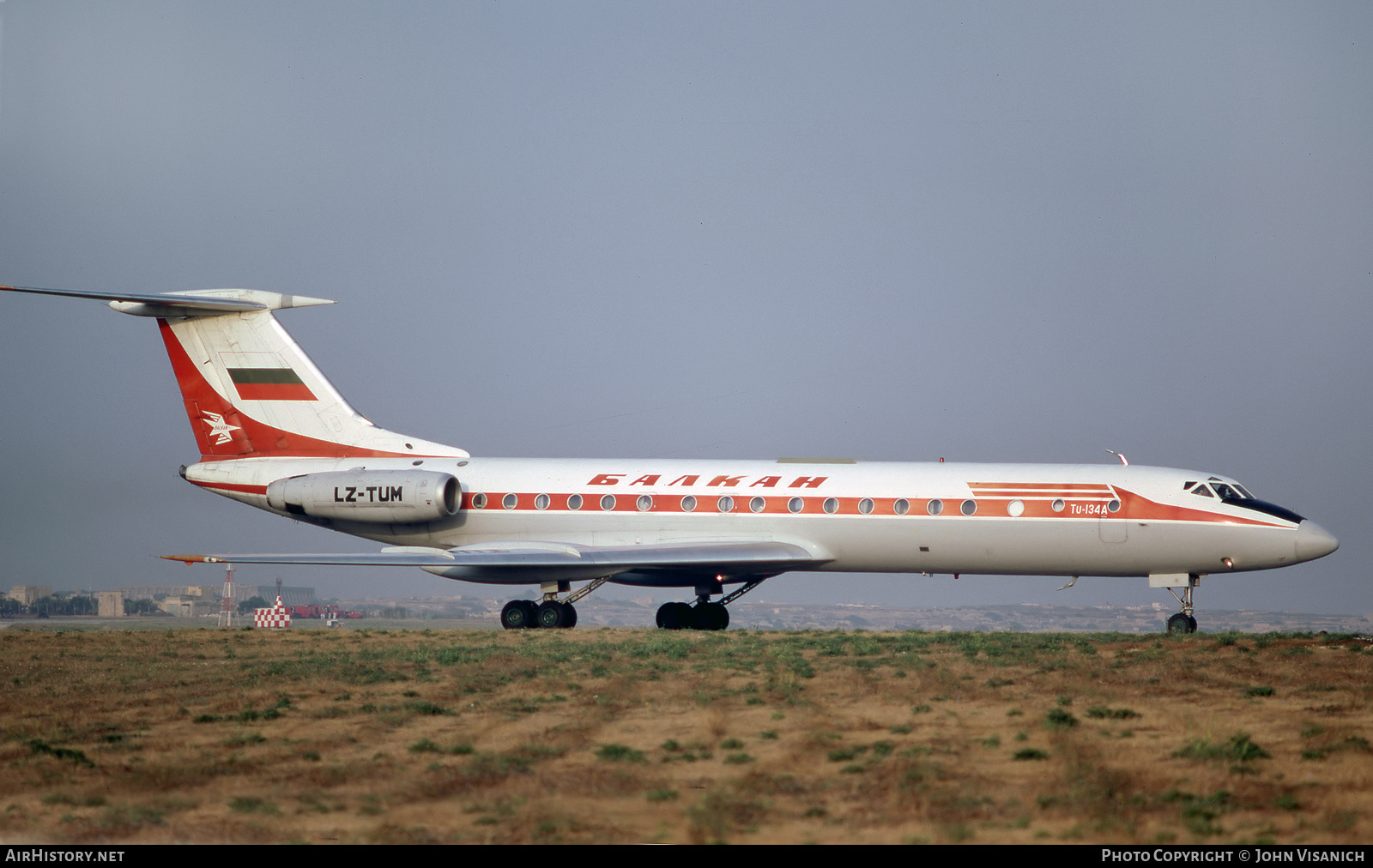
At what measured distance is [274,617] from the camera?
123 feet

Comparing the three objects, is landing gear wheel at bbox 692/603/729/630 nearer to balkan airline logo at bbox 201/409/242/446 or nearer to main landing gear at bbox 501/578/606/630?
main landing gear at bbox 501/578/606/630

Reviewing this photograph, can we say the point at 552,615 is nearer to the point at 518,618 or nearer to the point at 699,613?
the point at 518,618

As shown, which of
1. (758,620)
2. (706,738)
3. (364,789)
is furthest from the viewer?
(758,620)

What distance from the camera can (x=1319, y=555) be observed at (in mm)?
25812

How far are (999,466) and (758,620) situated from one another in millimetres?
54090

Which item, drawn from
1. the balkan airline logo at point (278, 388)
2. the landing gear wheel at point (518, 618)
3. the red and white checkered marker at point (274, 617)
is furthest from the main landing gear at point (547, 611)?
the red and white checkered marker at point (274, 617)

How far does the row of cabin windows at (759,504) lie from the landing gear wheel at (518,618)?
7.35ft

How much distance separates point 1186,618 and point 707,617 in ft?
33.1

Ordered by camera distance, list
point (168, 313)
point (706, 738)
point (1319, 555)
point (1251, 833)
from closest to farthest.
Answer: point (1251, 833)
point (706, 738)
point (1319, 555)
point (168, 313)

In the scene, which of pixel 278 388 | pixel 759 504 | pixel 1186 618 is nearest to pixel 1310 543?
pixel 1186 618
